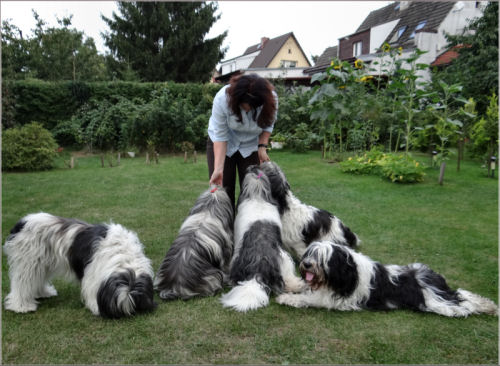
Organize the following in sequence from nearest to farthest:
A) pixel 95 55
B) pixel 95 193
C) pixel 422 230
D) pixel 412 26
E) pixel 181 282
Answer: pixel 181 282, pixel 422 230, pixel 95 193, pixel 412 26, pixel 95 55

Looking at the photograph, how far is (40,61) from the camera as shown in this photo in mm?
21672

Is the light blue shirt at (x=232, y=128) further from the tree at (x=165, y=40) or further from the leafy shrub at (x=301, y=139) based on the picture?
the tree at (x=165, y=40)

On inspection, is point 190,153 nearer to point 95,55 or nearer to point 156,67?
point 156,67

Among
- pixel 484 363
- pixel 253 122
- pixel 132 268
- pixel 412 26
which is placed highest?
pixel 412 26

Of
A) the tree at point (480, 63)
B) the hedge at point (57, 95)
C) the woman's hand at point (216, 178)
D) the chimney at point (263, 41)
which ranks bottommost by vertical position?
the woman's hand at point (216, 178)

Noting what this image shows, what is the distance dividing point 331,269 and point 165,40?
23874 mm

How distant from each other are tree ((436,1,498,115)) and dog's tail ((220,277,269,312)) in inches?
529

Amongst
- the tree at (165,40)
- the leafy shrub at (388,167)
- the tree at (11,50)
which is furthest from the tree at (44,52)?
the leafy shrub at (388,167)

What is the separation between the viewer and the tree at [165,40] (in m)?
22.7

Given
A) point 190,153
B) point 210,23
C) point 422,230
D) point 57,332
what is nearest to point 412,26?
point 210,23

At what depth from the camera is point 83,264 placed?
2.76 metres

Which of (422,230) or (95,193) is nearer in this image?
(422,230)

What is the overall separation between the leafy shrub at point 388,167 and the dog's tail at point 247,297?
215 inches

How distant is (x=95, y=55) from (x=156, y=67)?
17.7 m
